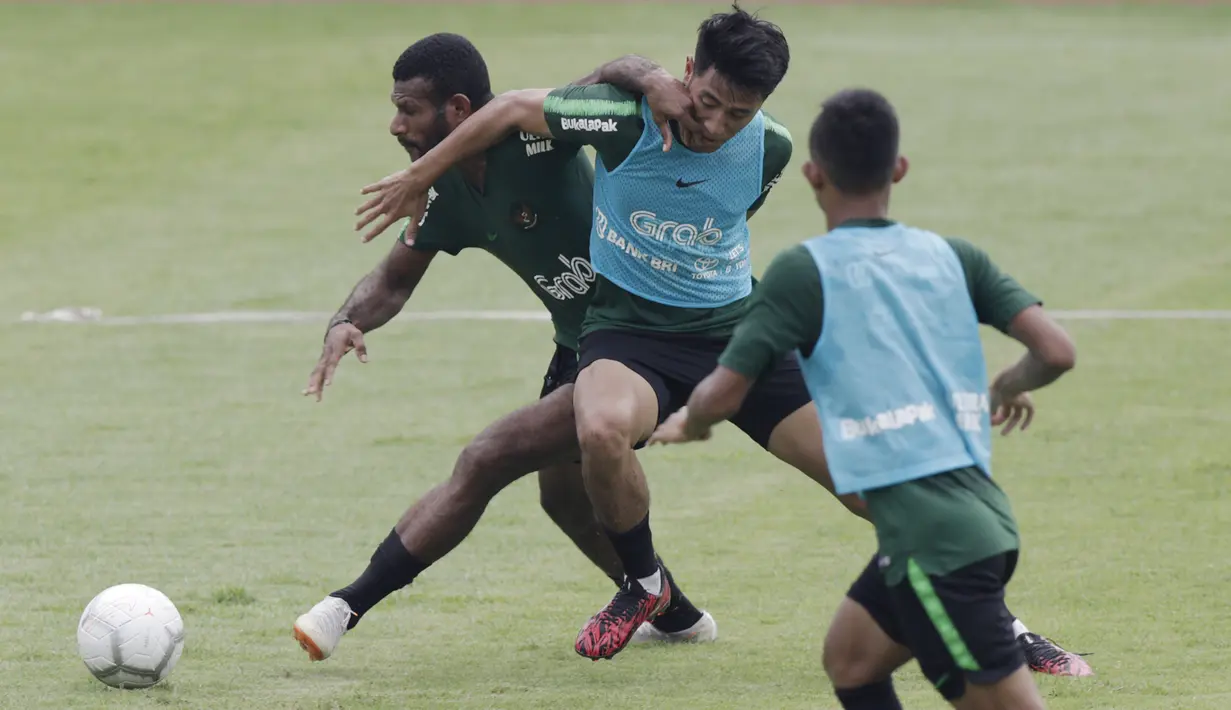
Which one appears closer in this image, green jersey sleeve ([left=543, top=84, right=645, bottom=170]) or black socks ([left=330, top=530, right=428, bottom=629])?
green jersey sleeve ([left=543, top=84, right=645, bottom=170])

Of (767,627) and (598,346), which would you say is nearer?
(598,346)

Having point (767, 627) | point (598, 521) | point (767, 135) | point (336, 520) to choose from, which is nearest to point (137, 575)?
point (336, 520)

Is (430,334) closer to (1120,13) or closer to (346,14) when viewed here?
(346,14)

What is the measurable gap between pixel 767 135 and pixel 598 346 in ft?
3.05

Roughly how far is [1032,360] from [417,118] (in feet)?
9.07

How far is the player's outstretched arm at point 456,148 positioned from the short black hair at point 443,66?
272mm

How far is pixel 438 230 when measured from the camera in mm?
6863

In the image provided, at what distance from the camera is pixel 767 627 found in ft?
22.7

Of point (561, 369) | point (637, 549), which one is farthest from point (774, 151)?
point (637, 549)

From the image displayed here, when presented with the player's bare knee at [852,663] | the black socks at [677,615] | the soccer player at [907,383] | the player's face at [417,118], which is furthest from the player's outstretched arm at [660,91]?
the player's bare knee at [852,663]

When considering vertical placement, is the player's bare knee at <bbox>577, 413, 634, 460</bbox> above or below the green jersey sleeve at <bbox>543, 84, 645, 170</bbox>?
below

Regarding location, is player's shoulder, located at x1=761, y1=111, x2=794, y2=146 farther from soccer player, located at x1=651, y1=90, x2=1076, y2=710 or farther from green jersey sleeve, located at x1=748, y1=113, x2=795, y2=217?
soccer player, located at x1=651, y1=90, x2=1076, y2=710

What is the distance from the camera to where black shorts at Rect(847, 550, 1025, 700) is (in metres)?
4.39

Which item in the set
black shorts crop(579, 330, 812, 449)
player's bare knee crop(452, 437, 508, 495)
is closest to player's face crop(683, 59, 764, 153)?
black shorts crop(579, 330, 812, 449)
